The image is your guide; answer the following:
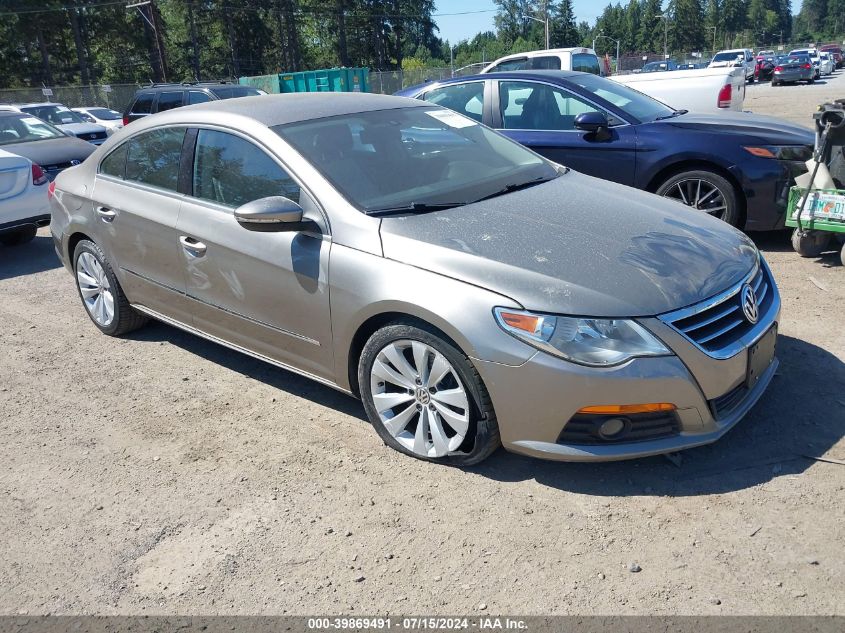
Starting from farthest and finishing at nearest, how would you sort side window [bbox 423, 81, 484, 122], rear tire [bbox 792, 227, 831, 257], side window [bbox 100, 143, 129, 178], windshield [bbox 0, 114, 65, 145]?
windshield [bbox 0, 114, 65, 145] → side window [bbox 423, 81, 484, 122] → rear tire [bbox 792, 227, 831, 257] → side window [bbox 100, 143, 129, 178]

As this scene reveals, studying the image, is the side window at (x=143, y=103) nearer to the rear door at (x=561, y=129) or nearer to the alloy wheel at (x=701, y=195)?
the rear door at (x=561, y=129)

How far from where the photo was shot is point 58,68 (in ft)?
167

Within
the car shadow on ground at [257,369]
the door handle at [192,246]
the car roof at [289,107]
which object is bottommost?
the car shadow on ground at [257,369]

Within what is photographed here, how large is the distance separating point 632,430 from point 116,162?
12.6 ft

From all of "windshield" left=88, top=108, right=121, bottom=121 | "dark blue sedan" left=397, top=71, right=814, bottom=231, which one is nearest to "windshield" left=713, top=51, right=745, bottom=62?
"windshield" left=88, top=108, right=121, bottom=121

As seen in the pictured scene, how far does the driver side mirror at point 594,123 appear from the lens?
6.29 m

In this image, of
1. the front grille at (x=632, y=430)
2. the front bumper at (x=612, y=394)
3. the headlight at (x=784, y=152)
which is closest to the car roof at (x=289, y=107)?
the front bumper at (x=612, y=394)

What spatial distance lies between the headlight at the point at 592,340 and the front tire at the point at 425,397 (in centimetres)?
35

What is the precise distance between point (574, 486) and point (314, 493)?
1156 mm

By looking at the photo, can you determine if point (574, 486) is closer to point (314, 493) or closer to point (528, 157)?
point (314, 493)

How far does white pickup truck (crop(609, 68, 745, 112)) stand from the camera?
9.77 meters

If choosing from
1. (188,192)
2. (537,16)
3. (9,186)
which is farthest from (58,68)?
(537,16)

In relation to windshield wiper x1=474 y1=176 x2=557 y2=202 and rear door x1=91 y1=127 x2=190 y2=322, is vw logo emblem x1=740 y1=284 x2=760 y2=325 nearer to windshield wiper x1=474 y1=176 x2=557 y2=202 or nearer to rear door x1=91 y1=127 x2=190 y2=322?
windshield wiper x1=474 y1=176 x2=557 y2=202

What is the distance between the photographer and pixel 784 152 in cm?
595
